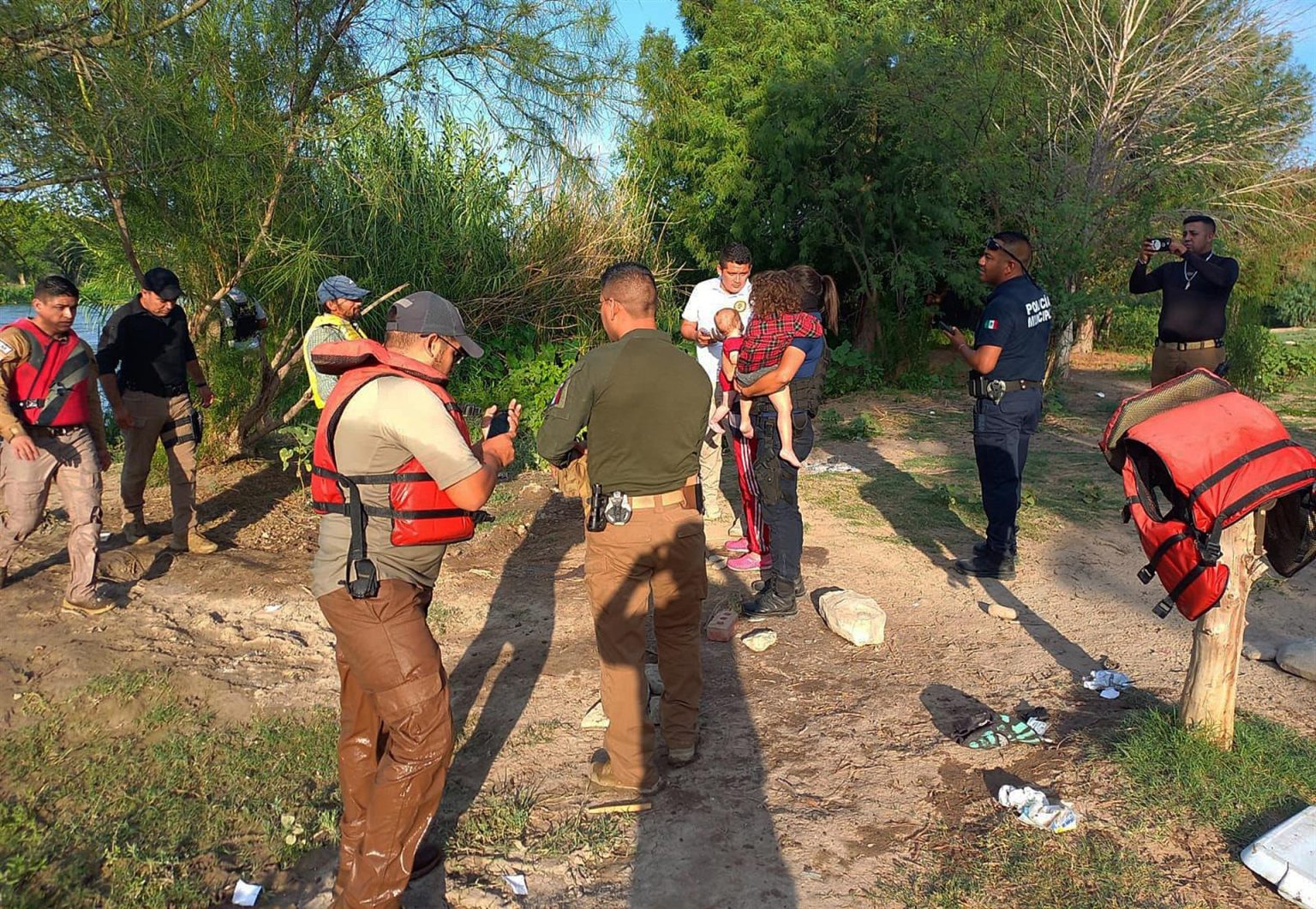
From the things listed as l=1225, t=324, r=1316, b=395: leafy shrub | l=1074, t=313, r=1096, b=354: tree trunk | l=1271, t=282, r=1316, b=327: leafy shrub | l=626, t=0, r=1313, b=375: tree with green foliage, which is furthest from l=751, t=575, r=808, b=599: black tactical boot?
l=1271, t=282, r=1316, b=327: leafy shrub

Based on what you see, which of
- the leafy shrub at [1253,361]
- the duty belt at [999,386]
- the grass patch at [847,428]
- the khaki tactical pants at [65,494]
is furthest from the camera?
the leafy shrub at [1253,361]

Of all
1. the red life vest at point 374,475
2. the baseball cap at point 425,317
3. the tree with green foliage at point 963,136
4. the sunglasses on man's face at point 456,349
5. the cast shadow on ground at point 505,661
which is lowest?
the cast shadow on ground at point 505,661

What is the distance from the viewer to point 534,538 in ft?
22.6

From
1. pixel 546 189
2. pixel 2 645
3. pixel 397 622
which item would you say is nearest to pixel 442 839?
pixel 397 622

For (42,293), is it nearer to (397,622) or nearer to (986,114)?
(397,622)

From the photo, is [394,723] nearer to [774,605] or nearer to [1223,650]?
[774,605]

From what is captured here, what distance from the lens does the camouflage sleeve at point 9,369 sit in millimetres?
4727

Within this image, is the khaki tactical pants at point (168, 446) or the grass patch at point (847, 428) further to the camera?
the grass patch at point (847, 428)

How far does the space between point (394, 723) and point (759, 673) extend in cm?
232

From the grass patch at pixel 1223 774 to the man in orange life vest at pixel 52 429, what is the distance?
529 cm

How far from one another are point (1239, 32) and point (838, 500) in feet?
30.0

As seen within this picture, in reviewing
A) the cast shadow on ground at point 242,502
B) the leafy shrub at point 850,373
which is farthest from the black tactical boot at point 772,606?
the leafy shrub at point 850,373

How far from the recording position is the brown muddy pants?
2775 millimetres

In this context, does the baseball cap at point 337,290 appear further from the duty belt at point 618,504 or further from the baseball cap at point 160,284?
the duty belt at point 618,504
